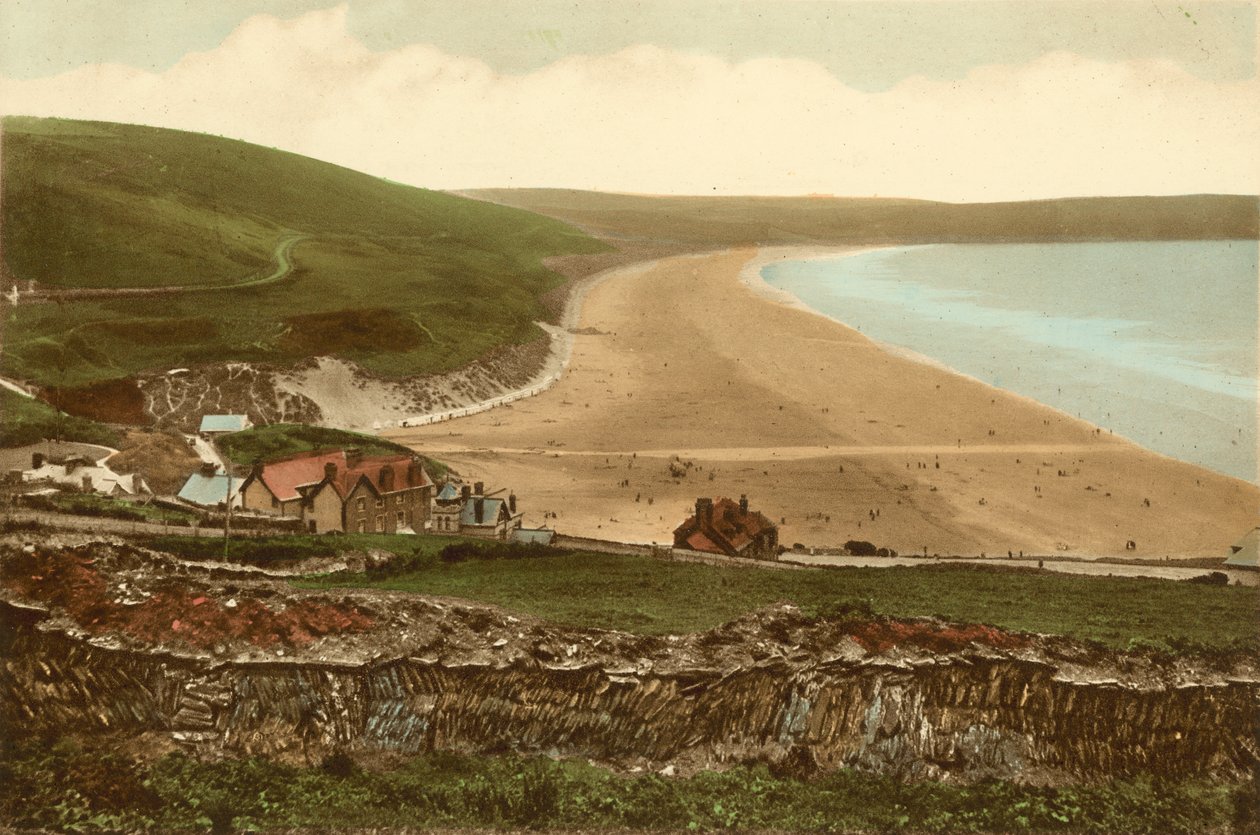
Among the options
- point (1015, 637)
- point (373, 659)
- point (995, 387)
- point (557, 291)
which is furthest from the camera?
point (557, 291)

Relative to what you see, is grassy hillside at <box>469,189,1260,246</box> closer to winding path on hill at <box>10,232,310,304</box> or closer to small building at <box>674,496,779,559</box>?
winding path on hill at <box>10,232,310,304</box>

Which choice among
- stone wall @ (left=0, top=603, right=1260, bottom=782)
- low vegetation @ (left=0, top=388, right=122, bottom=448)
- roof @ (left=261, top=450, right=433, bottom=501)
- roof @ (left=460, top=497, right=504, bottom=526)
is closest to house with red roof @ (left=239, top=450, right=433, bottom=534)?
roof @ (left=261, top=450, right=433, bottom=501)

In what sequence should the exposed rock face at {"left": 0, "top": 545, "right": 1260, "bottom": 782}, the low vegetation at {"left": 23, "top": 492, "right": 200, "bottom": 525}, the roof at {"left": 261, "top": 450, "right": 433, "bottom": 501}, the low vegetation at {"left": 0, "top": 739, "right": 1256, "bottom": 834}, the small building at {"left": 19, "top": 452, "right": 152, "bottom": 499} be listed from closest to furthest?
the low vegetation at {"left": 0, "top": 739, "right": 1256, "bottom": 834}
the exposed rock face at {"left": 0, "top": 545, "right": 1260, "bottom": 782}
the low vegetation at {"left": 23, "top": 492, "right": 200, "bottom": 525}
the small building at {"left": 19, "top": 452, "right": 152, "bottom": 499}
the roof at {"left": 261, "top": 450, "right": 433, "bottom": 501}

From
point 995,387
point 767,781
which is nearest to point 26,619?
point 767,781

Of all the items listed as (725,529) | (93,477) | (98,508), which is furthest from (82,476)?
(725,529)

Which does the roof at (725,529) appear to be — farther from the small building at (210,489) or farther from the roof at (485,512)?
the small building at (210,489)

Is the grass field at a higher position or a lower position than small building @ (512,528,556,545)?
lower

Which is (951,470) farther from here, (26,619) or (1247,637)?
(26,619)

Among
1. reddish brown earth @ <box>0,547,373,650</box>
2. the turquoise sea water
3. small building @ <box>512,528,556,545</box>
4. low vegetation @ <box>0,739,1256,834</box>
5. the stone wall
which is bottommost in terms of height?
low vegetation @ <box>0,739,1256,834</box>

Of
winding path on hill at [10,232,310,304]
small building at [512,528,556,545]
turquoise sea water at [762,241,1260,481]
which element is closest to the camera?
small building at [512,528,556,545]
